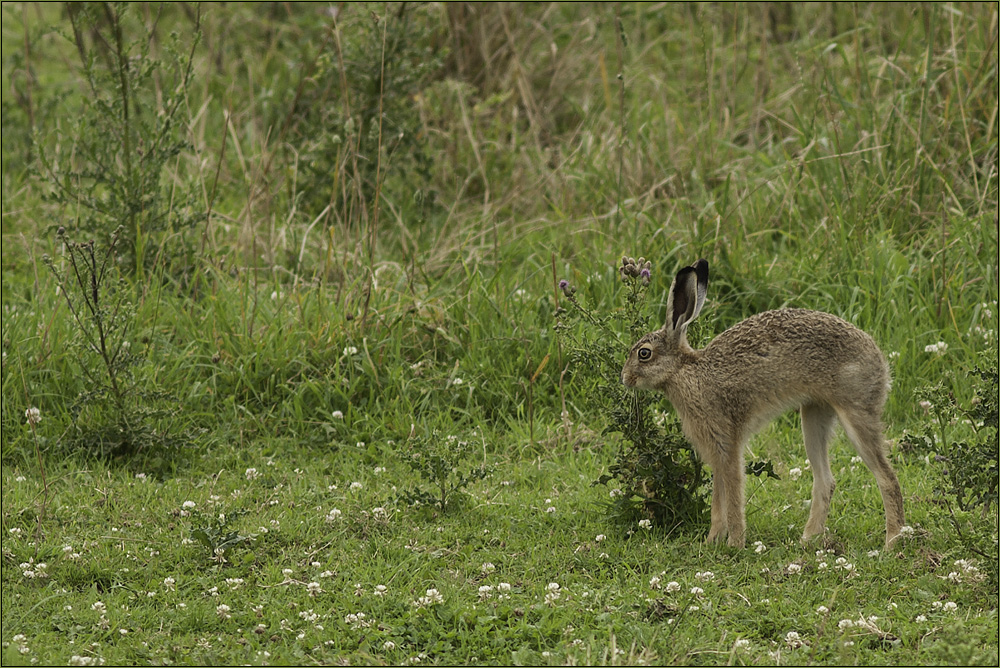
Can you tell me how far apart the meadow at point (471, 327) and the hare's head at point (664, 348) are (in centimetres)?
21

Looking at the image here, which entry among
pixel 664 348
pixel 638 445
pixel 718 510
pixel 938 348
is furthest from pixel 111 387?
pixel 938 348

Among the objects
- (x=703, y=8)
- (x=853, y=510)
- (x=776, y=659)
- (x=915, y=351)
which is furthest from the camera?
(x=703, y=8)

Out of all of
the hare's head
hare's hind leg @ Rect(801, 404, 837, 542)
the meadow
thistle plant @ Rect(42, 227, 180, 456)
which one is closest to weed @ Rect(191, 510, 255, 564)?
the meadow

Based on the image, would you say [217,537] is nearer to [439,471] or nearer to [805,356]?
[439,471]

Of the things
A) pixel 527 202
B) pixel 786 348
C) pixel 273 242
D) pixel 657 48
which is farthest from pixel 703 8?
pixel 786 348

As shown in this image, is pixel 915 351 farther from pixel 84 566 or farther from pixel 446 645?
pixel 84 566

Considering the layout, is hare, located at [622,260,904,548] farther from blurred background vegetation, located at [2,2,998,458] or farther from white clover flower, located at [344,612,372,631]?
white clover flower, located at [344,612,372,631]

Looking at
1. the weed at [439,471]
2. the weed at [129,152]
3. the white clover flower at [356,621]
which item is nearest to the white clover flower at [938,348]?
the weed at [439,471]

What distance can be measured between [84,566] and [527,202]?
15.1 feet

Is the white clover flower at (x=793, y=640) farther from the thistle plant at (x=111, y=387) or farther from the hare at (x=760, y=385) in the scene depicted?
the thistle plant at (x=111, y=387)

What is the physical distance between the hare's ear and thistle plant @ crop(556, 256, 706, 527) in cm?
16

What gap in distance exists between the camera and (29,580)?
518 cm

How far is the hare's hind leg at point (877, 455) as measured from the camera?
5281 mm

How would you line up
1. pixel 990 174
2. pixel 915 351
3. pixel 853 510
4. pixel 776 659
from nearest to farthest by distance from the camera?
pixel 776 659, pixel 853 510, pixel 915 351, pixel 990 174
